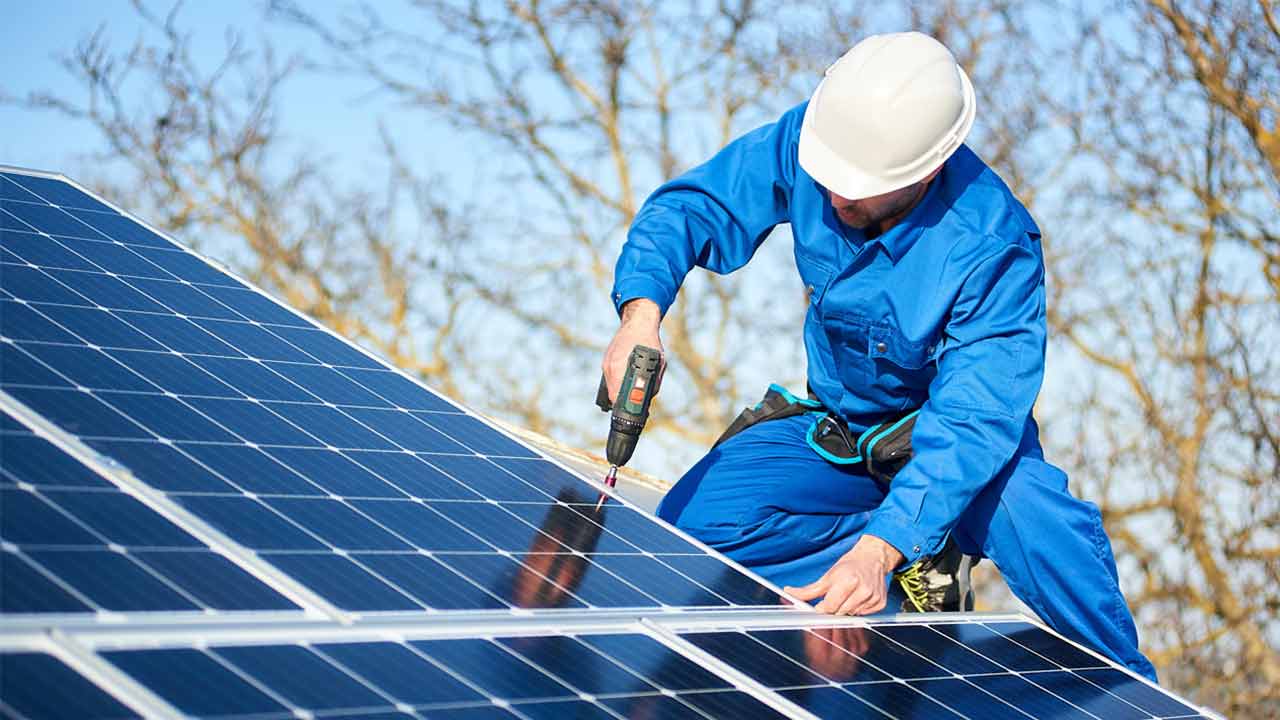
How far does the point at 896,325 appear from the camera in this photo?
480 cm

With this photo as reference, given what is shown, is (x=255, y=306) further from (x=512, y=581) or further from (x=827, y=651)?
(x=827, y=651)

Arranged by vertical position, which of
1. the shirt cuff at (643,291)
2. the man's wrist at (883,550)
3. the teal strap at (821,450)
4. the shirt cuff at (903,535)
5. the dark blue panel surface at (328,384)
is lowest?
the dark blue panel surface at (328,384)

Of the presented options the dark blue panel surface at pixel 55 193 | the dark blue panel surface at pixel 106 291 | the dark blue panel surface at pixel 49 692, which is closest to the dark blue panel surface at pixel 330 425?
the dark blue panel surface at pixel 106 291

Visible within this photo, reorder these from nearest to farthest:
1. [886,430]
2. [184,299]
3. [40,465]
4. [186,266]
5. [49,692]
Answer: [49,692] < [40,465] < [184,299] < [186,266] < [886,430]

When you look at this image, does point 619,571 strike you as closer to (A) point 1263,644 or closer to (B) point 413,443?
(B) point 413,443

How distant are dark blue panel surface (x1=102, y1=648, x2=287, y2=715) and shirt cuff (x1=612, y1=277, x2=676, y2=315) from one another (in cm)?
267

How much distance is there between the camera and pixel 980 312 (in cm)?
457

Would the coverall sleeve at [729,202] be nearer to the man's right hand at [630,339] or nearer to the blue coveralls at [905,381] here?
the blue coveralls at [905,381]

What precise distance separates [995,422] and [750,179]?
1.41 m

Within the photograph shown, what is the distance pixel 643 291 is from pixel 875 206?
0.84m

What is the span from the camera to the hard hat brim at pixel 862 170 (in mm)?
4617

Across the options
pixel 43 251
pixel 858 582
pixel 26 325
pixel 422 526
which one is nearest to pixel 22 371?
pixel 26 325

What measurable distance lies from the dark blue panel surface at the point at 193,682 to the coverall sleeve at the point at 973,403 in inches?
94.6

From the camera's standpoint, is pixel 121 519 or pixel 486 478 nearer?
pixel 121 519
